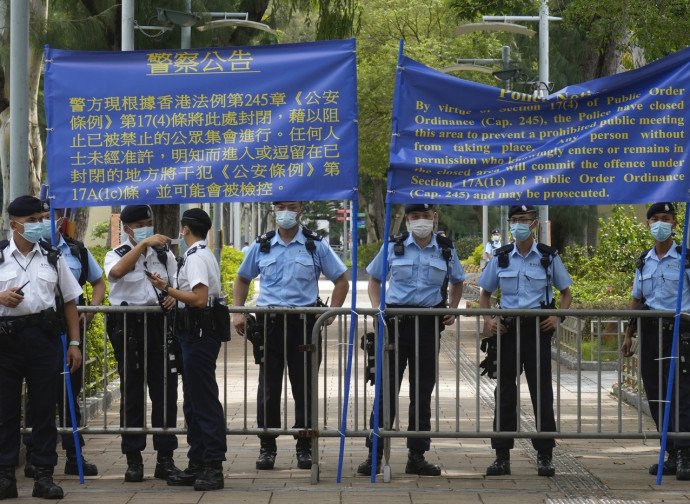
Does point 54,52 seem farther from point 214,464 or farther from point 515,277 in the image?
point 515,277

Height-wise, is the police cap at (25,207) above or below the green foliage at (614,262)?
above

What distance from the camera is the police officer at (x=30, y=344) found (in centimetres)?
752

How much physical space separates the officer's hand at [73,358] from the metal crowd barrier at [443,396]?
42cm

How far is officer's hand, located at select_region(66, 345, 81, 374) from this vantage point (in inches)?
312

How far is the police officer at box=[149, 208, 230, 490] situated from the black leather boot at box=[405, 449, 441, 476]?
140 cm

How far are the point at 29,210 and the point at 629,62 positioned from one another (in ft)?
95.9

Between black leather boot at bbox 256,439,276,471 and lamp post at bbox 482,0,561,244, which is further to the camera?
lamp post at bbox 482,0,561,244

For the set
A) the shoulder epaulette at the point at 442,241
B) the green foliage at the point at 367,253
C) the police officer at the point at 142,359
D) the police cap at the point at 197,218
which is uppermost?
the police cap at the point at 197,218

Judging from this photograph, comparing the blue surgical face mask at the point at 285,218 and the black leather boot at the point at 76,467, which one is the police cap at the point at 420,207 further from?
the black leather boot at the point at 76,467

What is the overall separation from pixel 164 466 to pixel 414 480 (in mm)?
1723

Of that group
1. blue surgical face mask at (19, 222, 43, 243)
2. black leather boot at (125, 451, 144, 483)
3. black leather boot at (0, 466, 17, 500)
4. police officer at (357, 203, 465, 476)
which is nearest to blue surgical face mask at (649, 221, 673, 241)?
police officer at (357, 203, 465, 476)

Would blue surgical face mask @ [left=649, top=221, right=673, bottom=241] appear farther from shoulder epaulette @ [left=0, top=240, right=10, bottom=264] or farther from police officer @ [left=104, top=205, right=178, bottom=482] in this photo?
shoulder epaulette @ [left=0, top=240, right=10, bottom=264]

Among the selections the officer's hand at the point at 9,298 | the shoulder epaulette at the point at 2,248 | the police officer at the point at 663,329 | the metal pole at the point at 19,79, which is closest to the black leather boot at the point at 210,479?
the officer's hand at the point at 9,298

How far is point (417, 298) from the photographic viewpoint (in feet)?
28.3
